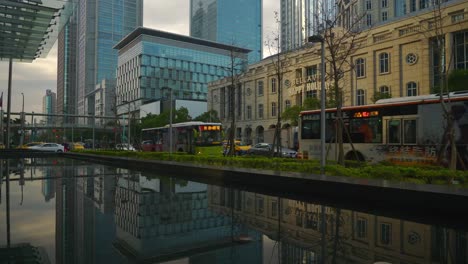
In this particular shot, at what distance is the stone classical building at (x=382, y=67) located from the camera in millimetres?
36812

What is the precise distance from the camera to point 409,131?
14.9 meters

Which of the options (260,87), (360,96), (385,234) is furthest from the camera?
(260,87)

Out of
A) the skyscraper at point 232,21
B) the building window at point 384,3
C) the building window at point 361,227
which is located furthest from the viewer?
the skyscraper at point 232,21

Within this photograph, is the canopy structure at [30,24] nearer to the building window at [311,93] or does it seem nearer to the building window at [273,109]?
the building window at [311,93]

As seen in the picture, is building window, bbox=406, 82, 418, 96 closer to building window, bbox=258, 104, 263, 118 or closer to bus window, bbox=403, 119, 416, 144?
building window, bbox=258, 104, 263, 118

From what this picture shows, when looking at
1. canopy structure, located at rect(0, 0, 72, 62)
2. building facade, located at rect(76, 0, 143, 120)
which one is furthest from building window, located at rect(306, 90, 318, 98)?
building facade, located at rect(76, 0, 143, 120)

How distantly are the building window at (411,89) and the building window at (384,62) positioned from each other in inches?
138

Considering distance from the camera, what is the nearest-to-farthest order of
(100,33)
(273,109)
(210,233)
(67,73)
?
(210,233)
(273,109)
(100,33)
(67,73)

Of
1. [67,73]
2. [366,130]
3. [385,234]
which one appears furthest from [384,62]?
[67,73]

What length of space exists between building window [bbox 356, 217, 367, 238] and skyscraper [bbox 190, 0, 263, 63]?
88495 millimetres

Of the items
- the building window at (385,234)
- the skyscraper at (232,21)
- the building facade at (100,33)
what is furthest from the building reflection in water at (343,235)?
the building facade at (100,33)

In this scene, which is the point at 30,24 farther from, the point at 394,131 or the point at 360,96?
the point at 360,96

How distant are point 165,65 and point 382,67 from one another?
6343 cm

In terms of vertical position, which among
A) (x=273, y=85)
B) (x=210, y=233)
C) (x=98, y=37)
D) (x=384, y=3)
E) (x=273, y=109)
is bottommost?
(x=210, y=233)
